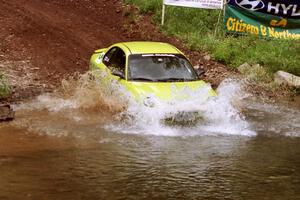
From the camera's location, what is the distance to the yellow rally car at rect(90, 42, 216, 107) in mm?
10344

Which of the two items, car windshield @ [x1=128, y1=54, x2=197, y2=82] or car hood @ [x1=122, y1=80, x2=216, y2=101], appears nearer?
car hood @ [x1=122, y1=80, x2=216, y2=101]

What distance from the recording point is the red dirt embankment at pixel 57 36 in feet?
47.7

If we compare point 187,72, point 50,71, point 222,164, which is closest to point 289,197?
point 222,164

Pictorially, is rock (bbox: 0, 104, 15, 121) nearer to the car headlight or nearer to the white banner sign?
the car headlight

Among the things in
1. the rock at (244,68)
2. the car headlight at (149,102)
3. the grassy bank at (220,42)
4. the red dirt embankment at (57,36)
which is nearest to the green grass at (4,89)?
the red dirt embankment at (57,36)

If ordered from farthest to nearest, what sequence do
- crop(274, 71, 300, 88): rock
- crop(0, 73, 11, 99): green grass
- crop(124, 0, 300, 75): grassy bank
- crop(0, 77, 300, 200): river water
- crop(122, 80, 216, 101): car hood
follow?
1. crop(124, 0, 300, 75): grassy bank
2. crop(274, 71, 300, 88): rock
3. crop(0, 73, 11, 99): green grass
4. crop(122, 80, 216, 101): car hood
5. crop(0, 77, 300, 200): river water

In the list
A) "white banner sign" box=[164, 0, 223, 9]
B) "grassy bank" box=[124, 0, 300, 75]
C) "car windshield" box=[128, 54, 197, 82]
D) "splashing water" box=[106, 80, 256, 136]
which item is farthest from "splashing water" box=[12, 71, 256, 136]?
"white banner sign" box=[164, 0, 223, 9]

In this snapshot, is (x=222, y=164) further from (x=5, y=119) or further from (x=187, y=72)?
(x=5, y=119)

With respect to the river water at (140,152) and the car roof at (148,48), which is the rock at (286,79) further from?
the car roof at (148,48)

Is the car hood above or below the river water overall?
above

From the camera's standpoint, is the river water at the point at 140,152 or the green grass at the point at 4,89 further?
the green grass at the point at 4,89

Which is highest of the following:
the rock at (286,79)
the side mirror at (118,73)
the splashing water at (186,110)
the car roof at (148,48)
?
the car roof at (148,48)

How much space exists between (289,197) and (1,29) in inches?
485

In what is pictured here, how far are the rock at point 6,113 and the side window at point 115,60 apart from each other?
2.34 meters
